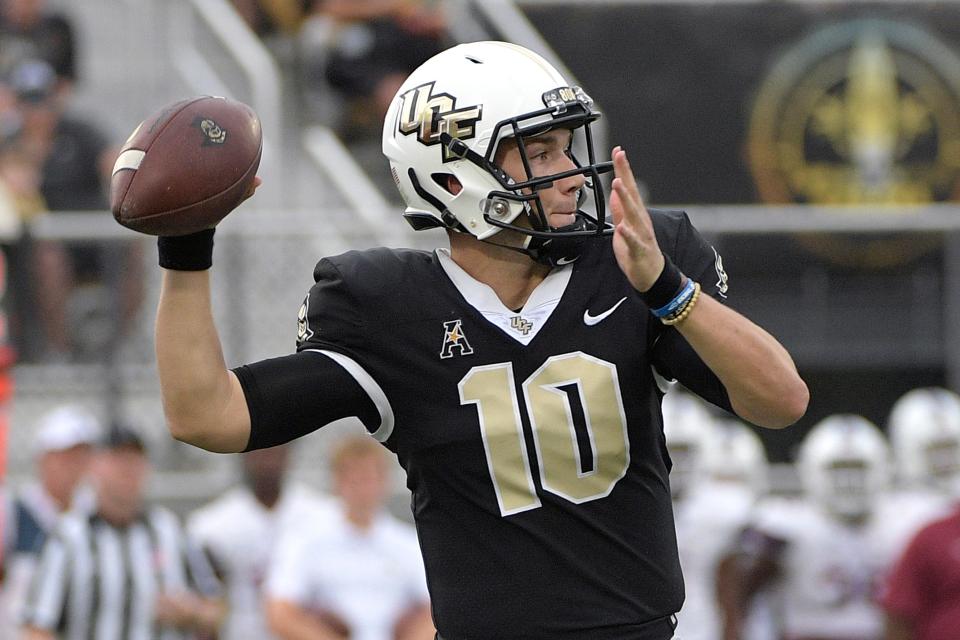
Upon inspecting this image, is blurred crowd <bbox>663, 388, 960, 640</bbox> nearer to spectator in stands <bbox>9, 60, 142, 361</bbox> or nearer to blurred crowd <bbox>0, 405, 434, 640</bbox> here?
blurred crowd <bbox>0, 405, 434, 640</bbox>

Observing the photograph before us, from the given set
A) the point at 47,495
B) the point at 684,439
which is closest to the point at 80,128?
the point at 47,495

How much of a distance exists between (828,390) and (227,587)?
296cm

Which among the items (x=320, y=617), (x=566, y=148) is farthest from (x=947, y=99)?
(x=566, y=148)

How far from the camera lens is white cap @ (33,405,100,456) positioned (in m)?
7.02

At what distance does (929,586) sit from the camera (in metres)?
6.28

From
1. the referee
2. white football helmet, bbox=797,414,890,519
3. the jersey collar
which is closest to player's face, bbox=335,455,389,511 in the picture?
the referee

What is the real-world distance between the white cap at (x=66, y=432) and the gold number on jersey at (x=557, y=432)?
424 cm

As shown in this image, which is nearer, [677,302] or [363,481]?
[677,302]

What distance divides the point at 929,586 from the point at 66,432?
11.4ft

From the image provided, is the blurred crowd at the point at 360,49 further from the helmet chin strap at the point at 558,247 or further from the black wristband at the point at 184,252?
the black wristband at the point at 184,252

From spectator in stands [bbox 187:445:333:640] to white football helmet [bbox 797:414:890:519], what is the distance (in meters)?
2.11

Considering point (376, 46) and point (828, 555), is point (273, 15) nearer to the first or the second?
point (376, 46)

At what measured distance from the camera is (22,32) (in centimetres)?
855

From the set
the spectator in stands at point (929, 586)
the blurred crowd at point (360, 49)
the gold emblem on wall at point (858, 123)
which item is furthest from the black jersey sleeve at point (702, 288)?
the gold emblem on wall at point (858, 123)
